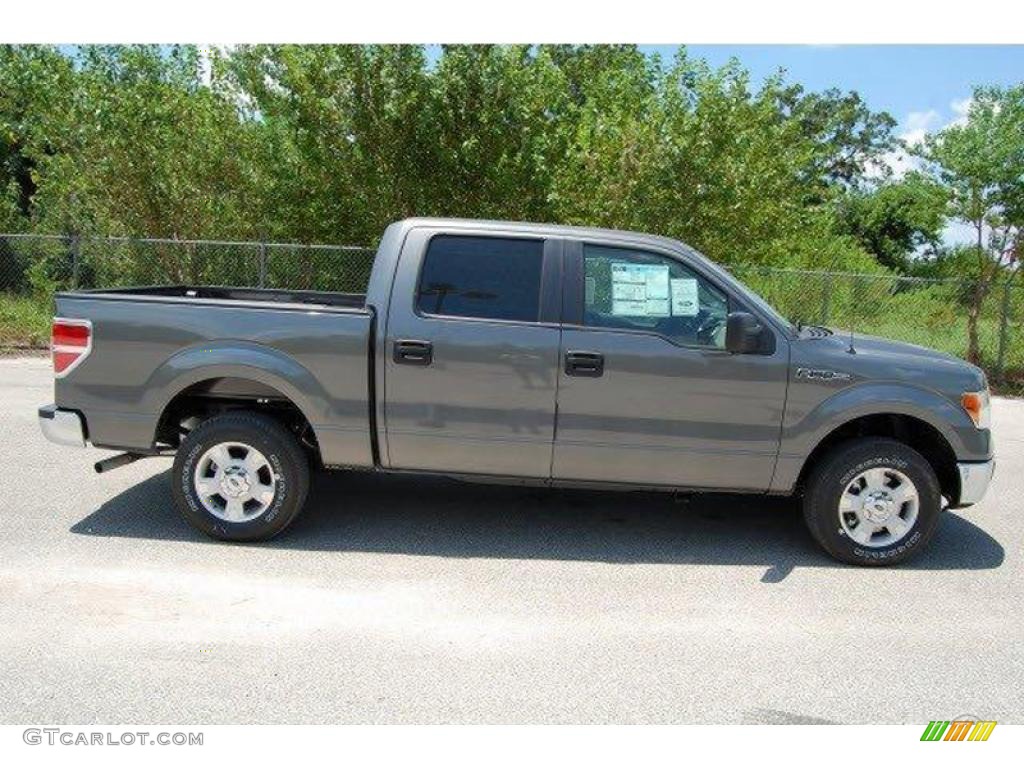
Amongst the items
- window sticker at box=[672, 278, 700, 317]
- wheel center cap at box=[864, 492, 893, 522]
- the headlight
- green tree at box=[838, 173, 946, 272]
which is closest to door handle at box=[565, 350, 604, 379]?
window sticker at box=[672, 278, 700, 317]

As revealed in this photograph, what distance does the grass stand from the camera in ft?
45.1

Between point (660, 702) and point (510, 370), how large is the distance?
2.08 metres

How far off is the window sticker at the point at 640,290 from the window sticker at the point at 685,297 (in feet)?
0.16

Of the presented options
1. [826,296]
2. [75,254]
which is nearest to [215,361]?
[75,254]

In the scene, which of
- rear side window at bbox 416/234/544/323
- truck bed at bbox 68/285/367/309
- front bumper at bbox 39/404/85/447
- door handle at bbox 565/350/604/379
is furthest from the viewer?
truck bed at bbox 68/285/367/309

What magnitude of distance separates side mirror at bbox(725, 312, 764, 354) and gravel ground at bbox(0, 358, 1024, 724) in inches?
50.9

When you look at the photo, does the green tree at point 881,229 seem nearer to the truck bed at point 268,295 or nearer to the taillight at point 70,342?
the truck bed at point 268,295

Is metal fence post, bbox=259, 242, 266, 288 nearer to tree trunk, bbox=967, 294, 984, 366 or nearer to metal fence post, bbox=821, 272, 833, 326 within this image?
metal fence post, bbox=821, 272, 833, 326

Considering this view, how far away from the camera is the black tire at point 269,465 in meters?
5.14

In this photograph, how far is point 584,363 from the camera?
4.98 m

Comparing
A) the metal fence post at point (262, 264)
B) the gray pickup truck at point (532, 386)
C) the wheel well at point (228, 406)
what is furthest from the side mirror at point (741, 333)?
the metal fence post at point (262, 264)

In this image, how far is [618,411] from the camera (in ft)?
16.5
